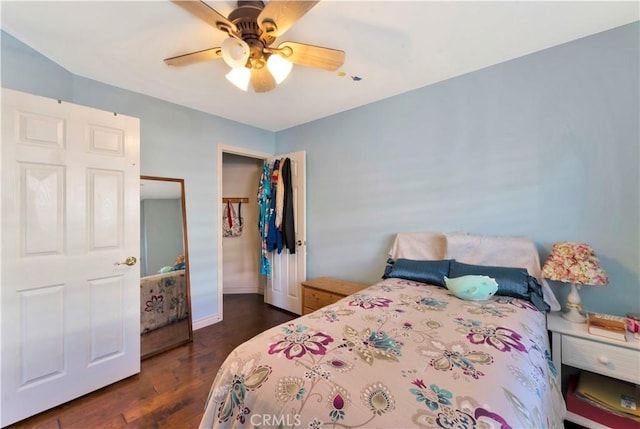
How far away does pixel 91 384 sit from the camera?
6.13ft

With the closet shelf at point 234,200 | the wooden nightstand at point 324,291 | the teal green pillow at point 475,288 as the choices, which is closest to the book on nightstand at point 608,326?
the teal green pillow at point 475,288

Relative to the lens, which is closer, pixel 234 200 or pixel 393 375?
pixel 393 375

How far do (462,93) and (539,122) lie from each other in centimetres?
63

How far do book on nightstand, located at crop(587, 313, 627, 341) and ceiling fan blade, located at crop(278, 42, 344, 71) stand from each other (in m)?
2.19

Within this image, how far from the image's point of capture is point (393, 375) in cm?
90

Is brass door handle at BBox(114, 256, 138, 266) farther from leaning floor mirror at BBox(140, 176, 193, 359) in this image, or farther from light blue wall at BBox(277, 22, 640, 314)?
light blue wall at BBox(277, 22, 640, 314)

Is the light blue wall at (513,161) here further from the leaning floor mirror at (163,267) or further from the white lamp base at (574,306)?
the leaning floor mirror at (163,267)

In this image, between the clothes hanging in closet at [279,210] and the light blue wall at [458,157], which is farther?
the clothes hanging in closet at [279,210]

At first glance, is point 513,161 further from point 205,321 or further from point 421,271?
point 205,321

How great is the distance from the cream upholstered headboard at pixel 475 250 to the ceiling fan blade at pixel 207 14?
2.10 meters

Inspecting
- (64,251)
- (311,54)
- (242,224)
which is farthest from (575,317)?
(242,224)

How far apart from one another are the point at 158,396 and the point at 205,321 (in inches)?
45.3

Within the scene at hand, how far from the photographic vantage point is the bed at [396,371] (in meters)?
0.76

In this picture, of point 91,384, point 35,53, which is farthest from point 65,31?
point 91,384
